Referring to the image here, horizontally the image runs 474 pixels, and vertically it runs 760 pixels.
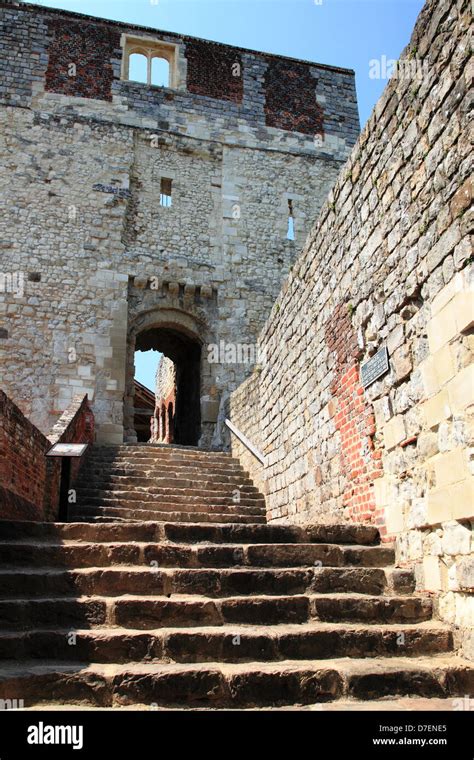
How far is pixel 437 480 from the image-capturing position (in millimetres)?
3752

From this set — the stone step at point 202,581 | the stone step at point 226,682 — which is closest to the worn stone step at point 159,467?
the stone step at point 202,581

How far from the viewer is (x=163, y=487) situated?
877cm

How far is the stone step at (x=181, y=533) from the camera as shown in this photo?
439 cm

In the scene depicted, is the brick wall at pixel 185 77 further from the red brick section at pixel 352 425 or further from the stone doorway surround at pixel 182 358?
the red brick section at pixel 352 425

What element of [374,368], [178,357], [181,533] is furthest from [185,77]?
[181,533]

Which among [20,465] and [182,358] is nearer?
[20,465]

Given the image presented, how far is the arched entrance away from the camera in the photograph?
1321cm

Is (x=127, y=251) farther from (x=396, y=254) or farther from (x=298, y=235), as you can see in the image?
(x=396, y=254)

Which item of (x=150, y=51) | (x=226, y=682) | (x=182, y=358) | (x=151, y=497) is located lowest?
(x=226, y=682)

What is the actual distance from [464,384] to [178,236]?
11.6 m

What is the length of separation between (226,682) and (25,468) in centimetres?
435

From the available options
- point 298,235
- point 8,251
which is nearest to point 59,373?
point 8,251

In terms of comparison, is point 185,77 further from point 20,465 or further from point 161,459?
point 20,465

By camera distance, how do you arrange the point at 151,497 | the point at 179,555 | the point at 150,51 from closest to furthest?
the point at 179,555 < the point at 151,497 < the point at 150,51
